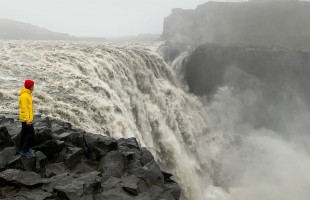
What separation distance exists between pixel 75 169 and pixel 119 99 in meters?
11.1

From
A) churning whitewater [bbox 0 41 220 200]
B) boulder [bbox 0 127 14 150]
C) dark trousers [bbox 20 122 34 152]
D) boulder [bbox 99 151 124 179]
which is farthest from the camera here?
churning whitewater [bbox 0 41 220 200]

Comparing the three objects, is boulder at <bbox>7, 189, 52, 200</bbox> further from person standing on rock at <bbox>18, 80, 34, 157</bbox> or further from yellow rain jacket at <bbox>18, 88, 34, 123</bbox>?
yellow rain jacket at <bbox>18, 88, 34, 123</bbox>

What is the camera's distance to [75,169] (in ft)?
35.6

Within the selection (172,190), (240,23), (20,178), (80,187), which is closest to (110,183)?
(80,187)

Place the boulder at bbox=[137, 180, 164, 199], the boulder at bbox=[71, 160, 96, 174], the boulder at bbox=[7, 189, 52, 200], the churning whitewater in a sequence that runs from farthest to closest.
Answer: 1. the churning whitewater
2. the boulder at bbox=[71, 160, 96, 174]
3. the boulder at bbox=[137, 180, 164, 199]
4. the boulder at bbox=[7, 189, 52, 200]

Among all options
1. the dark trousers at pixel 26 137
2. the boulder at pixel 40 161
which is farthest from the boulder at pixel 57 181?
the dark trousers at pixel 26 137

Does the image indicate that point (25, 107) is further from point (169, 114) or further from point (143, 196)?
point (169, 114)

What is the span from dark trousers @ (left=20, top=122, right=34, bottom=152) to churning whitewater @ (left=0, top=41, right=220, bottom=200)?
494cm

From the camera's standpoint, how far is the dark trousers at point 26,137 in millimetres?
10242

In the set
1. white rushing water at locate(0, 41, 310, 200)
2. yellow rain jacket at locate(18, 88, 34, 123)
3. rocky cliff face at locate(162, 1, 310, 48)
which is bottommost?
white rushing water at locate(0, 41, 310, 200)

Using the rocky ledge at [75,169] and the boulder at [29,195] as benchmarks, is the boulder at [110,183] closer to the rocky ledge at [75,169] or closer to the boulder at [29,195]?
the rocky ledge at [75,169]

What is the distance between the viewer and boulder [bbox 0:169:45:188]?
29.9 ft

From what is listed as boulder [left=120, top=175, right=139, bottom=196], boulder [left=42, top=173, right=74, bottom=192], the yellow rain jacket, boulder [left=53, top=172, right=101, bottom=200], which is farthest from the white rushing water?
boulder [left=42, top=173, right=74, bottom=192]

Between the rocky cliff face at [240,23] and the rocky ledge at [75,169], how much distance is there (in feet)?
238
